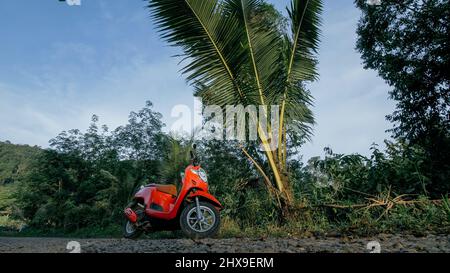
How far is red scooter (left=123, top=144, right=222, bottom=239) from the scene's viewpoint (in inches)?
155

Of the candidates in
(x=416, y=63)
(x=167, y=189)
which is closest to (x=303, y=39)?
(x=167, y=189)

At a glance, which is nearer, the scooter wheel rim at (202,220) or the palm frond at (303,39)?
the scooter wheel rim at (202,220)

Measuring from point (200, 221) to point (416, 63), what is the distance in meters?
8.10

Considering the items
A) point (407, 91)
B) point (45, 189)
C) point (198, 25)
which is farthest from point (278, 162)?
point (45, 189)

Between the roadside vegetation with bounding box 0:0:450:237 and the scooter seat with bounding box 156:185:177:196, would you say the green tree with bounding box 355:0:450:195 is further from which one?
the scooter seat with bounding box 156:185:177:196

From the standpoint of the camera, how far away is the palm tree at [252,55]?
4621 mm

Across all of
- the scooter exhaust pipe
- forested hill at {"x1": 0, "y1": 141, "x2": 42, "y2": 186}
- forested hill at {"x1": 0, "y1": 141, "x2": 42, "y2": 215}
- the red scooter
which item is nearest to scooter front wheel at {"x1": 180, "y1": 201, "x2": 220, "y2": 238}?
the red scooter

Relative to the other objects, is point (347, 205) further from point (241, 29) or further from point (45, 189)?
point (45, 189)

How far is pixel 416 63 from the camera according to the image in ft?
29.9

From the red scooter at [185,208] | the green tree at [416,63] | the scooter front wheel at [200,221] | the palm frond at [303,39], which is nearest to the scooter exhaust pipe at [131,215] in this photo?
the red scooter at [185,208]

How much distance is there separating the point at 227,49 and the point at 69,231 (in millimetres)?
10500

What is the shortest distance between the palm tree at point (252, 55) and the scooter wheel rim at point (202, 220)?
110 centimetres

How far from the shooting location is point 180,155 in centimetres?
935

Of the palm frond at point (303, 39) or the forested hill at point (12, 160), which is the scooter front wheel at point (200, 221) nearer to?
the palm frond at point (303, 39)
